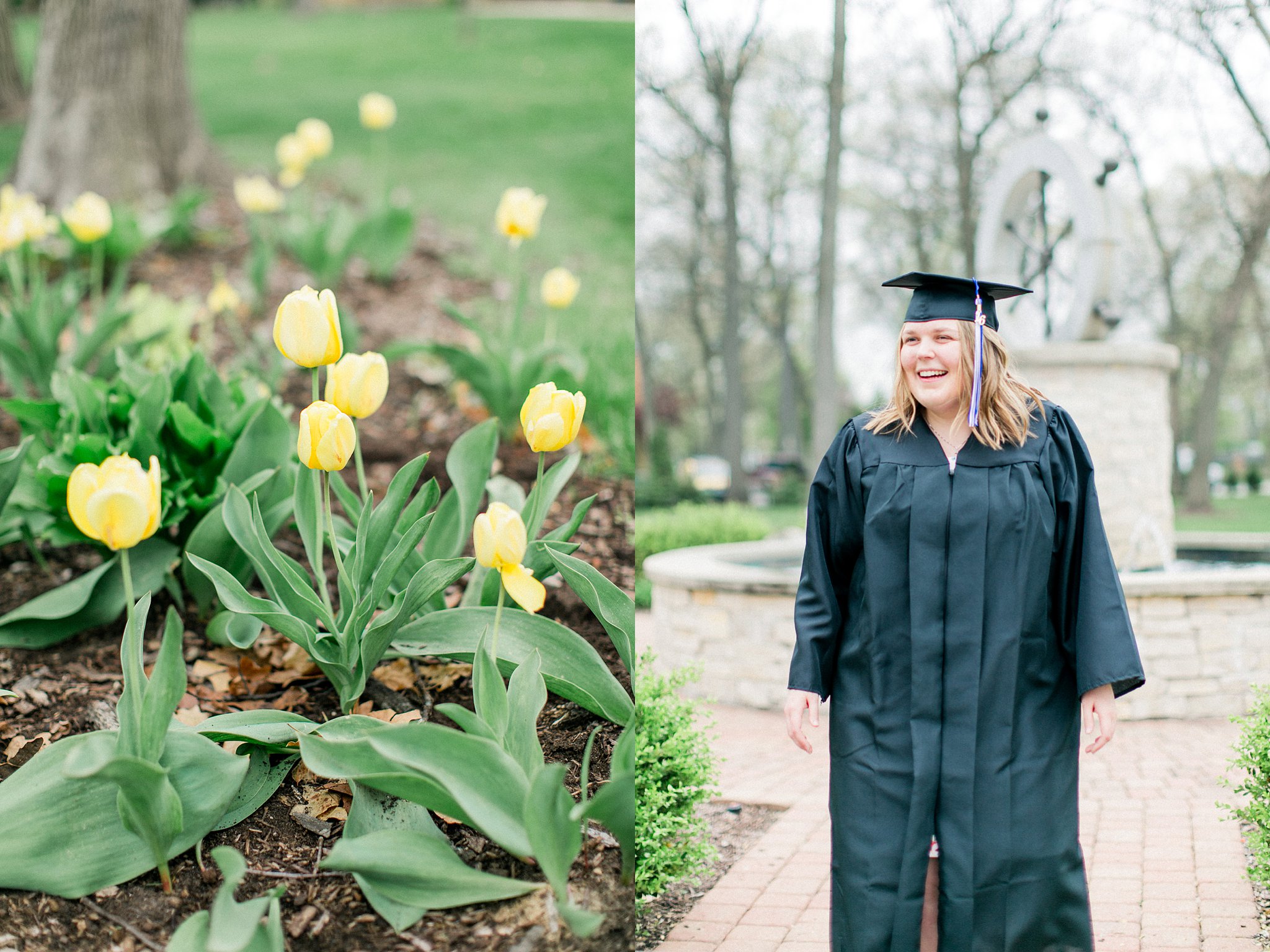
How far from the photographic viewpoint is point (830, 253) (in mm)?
11734

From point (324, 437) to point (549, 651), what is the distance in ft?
2.31

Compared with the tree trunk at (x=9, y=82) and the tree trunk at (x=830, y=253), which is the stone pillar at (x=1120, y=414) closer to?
the tree trunk at (x=830, y=253)

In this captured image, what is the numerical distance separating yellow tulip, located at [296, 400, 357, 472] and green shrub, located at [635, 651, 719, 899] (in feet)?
3.25

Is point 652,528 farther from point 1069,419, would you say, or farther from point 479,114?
point 1069,419

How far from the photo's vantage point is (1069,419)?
6.82 ft

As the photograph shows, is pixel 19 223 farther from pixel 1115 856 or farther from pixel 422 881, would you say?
pixel 1115 856

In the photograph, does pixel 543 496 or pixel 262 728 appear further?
pixel 543 496

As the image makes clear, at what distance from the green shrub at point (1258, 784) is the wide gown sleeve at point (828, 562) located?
132 centimetres

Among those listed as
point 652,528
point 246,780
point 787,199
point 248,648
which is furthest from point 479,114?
point 246,780

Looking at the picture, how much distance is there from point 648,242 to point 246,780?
16461mm

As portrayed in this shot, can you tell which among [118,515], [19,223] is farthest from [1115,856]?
[19,223]

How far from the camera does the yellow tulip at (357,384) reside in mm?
2131

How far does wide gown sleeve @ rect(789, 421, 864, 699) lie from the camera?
2090 mm

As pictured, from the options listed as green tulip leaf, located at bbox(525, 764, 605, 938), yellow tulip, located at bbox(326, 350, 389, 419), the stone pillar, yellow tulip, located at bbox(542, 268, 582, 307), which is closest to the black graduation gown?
green tulip leaf, located at bbox(525, 764, 605, 938)
